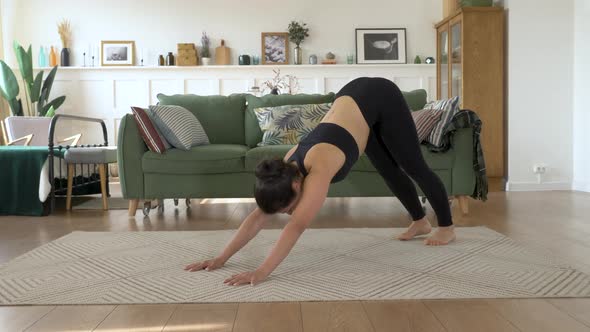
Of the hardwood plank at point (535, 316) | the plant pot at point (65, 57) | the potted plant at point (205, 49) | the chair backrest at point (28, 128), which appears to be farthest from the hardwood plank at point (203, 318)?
the plant pot at point (65, 57)

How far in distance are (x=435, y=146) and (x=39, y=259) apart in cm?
228

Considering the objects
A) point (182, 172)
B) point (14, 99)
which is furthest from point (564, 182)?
point (14, 99)

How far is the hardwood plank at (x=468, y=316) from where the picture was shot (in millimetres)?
1385

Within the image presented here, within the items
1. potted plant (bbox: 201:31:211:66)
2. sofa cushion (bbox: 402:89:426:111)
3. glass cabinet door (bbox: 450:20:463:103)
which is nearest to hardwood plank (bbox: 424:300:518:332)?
sofa cushion (bbox: 402:89:426:111)

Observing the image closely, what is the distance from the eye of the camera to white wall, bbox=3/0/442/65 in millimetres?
6824

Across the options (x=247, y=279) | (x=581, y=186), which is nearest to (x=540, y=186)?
(x=581, y=186)

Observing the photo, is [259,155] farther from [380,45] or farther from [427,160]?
[380,45]

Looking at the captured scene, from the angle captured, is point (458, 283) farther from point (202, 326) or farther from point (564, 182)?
point (564, 182)

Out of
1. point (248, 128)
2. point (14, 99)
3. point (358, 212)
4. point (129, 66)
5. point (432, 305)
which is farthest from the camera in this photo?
point (129, 66)

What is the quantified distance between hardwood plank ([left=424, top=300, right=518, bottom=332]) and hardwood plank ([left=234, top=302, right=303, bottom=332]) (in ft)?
1.26

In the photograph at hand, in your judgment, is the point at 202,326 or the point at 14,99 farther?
the point at 14,99

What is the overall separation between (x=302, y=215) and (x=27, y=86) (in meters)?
5.87

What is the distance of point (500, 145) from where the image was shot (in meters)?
5.24

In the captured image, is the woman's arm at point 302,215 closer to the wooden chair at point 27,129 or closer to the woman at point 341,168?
the woman at point 341,168
